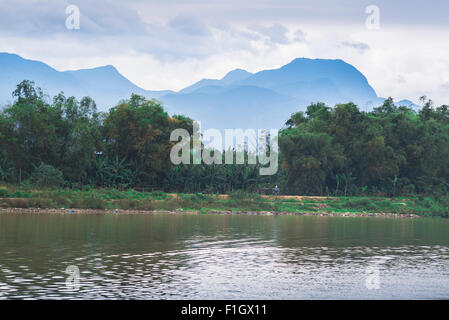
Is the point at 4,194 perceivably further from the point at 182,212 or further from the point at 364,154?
the point at 364,154

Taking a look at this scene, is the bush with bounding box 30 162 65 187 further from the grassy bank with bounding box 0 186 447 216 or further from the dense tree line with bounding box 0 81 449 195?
the grassy bank with bounding box 0 186 447 216

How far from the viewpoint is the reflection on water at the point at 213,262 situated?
1573 cm

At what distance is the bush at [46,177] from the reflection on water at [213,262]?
15640 mm

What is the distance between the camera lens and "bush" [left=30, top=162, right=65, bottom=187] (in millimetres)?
50747

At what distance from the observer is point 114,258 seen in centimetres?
2120

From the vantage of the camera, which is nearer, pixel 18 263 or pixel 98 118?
pixel 18 263

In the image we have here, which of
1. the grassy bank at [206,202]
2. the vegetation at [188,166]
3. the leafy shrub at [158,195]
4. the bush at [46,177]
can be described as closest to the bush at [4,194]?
the grassy bank at [206,202]

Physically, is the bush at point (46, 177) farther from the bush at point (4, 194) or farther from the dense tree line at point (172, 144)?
the bush at point (4, 194)

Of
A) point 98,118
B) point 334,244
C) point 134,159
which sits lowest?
point 334,244

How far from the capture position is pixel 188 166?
60.1m

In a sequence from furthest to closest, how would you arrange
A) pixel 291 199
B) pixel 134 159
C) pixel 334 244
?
pixel 134 159
pixel 291 199
pixel 334 244
